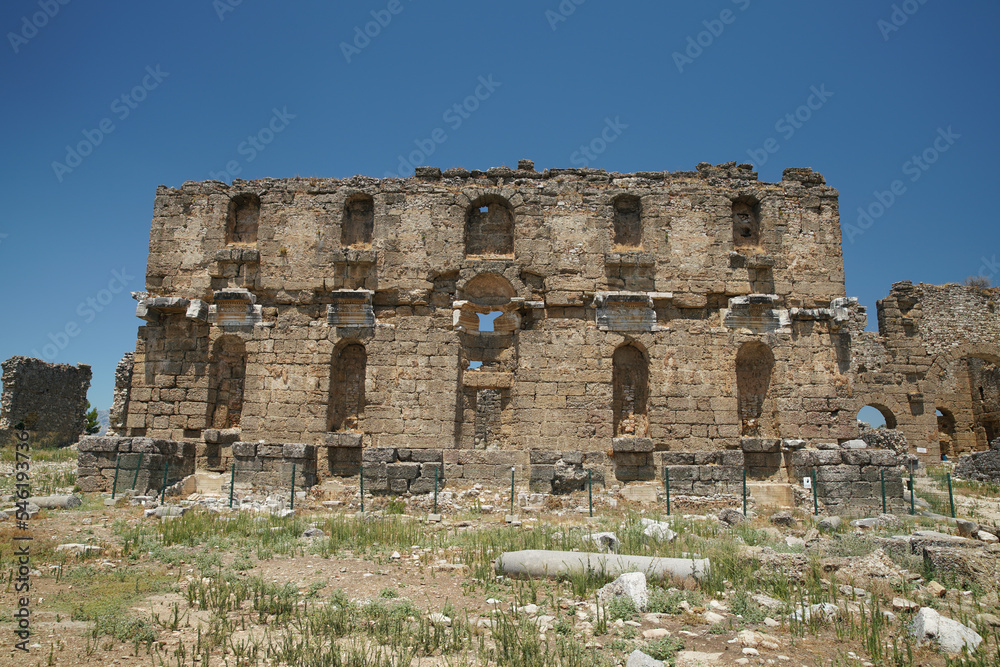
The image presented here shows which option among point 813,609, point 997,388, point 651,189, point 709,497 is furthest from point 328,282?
point 997,388

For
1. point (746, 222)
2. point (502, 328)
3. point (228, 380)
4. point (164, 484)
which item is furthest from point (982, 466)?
point (164, 484)

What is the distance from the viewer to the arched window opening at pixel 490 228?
14.8 m

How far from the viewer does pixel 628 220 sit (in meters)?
15.0

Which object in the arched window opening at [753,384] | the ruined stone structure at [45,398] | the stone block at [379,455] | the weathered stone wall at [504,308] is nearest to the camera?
the stone block at [379,455]

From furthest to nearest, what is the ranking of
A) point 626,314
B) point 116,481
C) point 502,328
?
point 502,328
point 626,314
point 116,481

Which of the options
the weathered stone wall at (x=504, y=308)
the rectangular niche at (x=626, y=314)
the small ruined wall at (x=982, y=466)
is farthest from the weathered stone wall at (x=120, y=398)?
the small ruined wall at (x=982, y=466)

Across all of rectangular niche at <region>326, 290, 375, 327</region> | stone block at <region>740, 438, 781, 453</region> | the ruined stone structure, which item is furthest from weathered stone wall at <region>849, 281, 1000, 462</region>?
the ruined stone structure

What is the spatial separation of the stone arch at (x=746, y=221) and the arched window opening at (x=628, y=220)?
2305 millimetres

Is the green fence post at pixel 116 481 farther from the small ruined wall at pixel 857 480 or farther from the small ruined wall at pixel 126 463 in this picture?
the small ruined wall at pixel 857 480

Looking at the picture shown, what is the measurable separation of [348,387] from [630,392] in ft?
21.2

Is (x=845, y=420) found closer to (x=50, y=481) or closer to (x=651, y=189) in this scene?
(x=651, y=189)

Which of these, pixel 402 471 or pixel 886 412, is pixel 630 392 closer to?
pixel 402 471

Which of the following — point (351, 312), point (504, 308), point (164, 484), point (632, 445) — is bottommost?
point (164, 484)

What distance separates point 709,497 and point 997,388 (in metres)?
17.7
